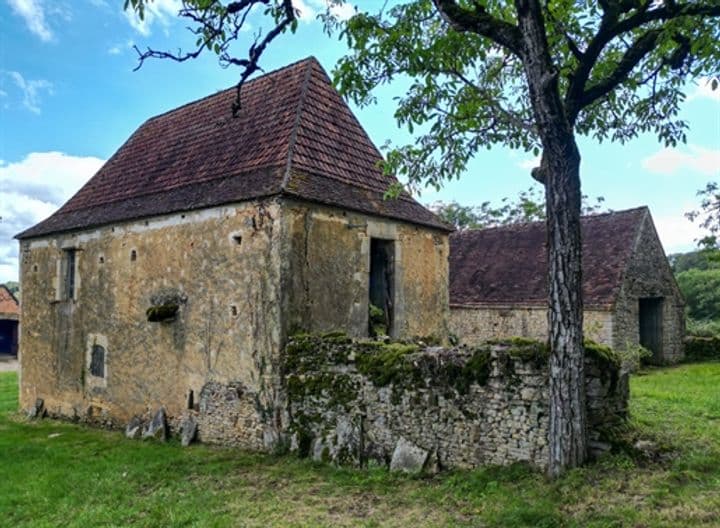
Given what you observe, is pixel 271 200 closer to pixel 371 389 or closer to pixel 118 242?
pixel 371 389

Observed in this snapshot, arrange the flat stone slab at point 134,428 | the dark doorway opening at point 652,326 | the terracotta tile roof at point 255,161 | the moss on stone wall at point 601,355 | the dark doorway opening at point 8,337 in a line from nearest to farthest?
the moss on stone wall at point 601,355
the terracotta tile roof at point 255,161
the flat stone slab at point 134,428
the dark doorway opening at point 652,326
the dark doorway opening at point 8,337

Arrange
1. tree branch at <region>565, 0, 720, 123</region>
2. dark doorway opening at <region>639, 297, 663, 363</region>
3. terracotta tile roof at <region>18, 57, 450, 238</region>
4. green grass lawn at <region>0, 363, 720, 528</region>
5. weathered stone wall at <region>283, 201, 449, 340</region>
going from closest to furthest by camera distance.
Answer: green grass lawn at <region>0, 363, 720, 528</region>
tree branch at <region>565, 0, 720, 123</region>
weathered stone wall at <region>283, 201, 449, 340</region>
terracotta tile roof at <region>18, 57, 450, 238</region>
dark doorway opening at <region>639, 297, 663, 363</region>

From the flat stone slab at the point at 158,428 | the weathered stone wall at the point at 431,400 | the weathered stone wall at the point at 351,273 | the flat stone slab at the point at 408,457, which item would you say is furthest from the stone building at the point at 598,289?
the flat stone slab at the point at 158,428

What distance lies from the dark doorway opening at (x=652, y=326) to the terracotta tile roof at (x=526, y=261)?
251 cm

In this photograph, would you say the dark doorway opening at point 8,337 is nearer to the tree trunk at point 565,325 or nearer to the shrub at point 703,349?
the shrub at point 703,349

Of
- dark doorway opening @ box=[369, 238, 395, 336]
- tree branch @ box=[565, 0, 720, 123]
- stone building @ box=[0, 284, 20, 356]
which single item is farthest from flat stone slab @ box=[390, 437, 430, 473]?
stone building @ box=[0, 284, 20, 356]

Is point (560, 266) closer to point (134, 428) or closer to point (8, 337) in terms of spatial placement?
point (134, 428)

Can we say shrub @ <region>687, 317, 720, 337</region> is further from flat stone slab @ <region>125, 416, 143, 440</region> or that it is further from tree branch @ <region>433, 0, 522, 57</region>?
flat stone slab @ <region>125, 416, 143, 440</region>

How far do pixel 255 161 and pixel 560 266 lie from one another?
651 cm

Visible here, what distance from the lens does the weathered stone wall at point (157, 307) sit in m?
9.83

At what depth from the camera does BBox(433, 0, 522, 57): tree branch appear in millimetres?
6367

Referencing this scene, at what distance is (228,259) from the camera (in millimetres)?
10328

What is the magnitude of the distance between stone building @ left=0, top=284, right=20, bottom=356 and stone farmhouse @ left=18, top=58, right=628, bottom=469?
68.8ft

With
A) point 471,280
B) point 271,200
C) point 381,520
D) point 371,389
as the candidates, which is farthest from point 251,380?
point 471,280
